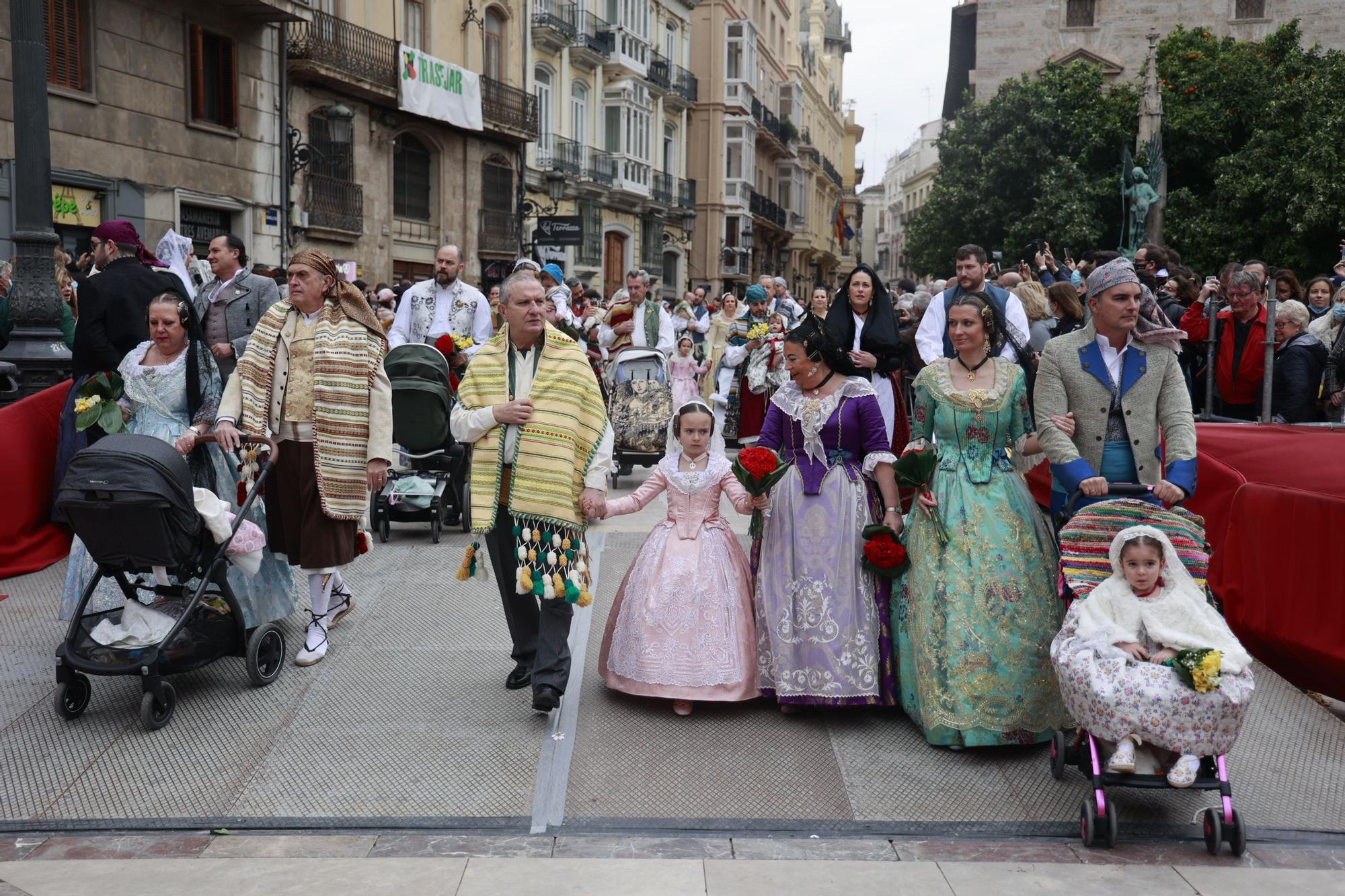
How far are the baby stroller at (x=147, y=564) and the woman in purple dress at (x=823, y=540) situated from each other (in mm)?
2409

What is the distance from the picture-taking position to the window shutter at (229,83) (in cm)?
1903

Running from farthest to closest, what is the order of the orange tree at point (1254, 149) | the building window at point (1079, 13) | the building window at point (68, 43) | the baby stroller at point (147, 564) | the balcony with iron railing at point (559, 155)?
the building window at point (1079, 13) < the balcony with iron railing at point (559, 155) < the orange tree at point (1254, 149) < the building window at point (68, 43) < the baby stroller at point (147, 564)

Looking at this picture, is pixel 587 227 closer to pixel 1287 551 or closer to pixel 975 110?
pixel 975 110

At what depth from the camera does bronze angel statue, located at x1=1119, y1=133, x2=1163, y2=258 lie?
918 inches

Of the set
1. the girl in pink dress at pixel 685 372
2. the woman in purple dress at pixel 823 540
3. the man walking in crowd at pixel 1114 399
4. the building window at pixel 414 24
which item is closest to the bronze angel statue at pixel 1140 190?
the girl in pink dress at pixel 685 372

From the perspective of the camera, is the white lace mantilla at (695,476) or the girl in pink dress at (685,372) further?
the girl in pink dress at (685,372)

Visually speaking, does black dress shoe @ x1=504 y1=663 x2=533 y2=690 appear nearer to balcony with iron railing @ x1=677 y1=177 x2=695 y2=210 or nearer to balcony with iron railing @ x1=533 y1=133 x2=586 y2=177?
balcony with iron railing @ x1=533 y1=133 x2=586 y2=177

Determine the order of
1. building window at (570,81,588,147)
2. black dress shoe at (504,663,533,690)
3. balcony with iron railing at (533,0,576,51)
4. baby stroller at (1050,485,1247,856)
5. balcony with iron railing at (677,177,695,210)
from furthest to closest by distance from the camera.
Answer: balcony with iron railing at (677,177,695,210) → building window at (570,81,588,147) → balcony with iron railing at (533,0,576,51) → black dress shoe at (504,663,533,690) → baby stroller at (1050,485,1247,856)

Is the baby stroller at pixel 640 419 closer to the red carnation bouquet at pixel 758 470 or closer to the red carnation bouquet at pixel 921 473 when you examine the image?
the red carnation bouquet at pixel 758 470

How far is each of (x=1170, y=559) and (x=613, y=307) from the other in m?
8.97

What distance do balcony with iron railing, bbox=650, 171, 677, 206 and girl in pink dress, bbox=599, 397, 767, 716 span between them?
32.8m

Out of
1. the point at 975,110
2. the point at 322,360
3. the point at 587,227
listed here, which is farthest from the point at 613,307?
the point at 975,110

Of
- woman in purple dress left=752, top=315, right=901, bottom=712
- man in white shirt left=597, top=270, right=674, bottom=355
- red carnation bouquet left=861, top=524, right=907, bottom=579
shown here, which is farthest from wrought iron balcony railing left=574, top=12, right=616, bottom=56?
red carnation bouquet left=861, top=524, right=907, bottom=579

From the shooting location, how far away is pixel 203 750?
4957 millimetres
